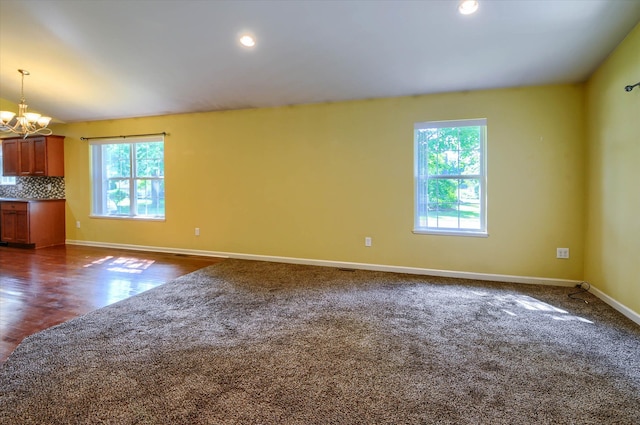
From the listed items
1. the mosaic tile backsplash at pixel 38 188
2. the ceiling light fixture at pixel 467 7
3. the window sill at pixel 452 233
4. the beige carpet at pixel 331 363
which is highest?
the ceiling light fixture at pixel 467 7

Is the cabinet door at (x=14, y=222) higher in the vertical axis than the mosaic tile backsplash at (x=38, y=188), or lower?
lower

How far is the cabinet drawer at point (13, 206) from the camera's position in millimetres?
5723

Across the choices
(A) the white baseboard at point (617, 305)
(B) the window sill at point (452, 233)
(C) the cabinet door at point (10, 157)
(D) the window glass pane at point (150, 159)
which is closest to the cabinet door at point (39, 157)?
(C) the cabinet door at point (10, 157)

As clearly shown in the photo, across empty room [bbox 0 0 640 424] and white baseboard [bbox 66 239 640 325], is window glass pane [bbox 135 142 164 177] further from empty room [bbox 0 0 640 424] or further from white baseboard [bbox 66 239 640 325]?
white baseboard [bbox 66 239 640 325]

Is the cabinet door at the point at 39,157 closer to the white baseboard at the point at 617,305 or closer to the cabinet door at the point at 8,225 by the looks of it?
the cabinet door at the point at 8,225

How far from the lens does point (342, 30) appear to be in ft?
9.98

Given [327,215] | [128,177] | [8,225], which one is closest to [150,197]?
[128,177]

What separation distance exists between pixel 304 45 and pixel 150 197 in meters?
3.92

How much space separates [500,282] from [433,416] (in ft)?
9.09

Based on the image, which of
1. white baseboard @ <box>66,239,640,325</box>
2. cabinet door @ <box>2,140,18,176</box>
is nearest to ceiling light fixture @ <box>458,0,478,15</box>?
Answer: white baseboard @ <box>66,239,640,325</box>

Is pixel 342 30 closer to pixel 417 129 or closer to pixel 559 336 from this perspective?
pixel 417 129

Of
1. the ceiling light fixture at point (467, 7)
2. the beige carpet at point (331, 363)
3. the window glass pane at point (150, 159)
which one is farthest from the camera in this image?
the window glass pane at point (150, 159)

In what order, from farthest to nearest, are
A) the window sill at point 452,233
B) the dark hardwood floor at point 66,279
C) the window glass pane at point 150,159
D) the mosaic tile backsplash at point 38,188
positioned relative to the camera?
the mosaic tile backsplash at point 38,188 → the window glass pane at point 150,159 → the window sill at point 452,233 → the dark hardwood floor at point 66,279

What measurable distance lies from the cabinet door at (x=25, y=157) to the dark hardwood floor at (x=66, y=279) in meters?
1.43
